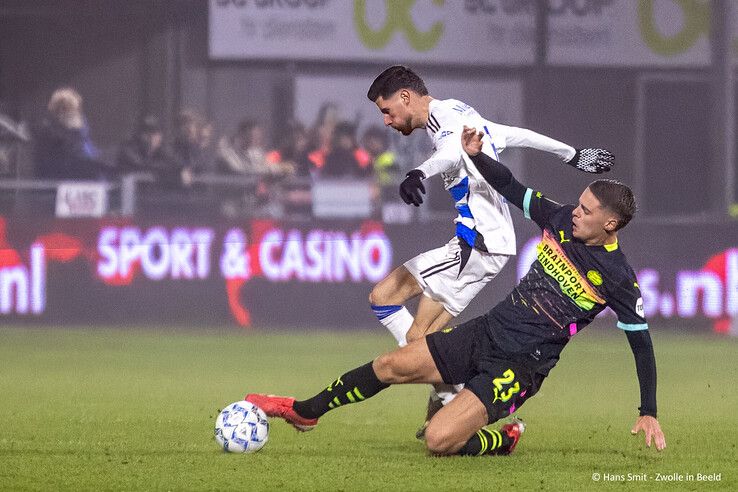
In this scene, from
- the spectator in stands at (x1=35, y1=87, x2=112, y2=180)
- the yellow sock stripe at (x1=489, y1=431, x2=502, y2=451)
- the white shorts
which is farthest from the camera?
the spectator in stands at (x1=35, y1=87, x2=112, y2=180)

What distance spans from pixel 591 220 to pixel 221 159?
999 cm

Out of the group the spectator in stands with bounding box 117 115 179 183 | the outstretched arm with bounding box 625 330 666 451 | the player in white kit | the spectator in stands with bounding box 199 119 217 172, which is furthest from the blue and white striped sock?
the spectator in stands with bounding box 199 119 217 172

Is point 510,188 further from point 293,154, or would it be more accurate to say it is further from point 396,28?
point 396,28

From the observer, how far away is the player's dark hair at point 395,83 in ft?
26.1

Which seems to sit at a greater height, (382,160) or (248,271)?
(382,160)

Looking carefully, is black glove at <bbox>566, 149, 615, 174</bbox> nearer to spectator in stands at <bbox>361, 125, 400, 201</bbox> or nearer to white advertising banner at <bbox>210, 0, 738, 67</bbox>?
spectator in stands at <bbox>361, 125, 400, 201</bbox>

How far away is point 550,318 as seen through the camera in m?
7.09

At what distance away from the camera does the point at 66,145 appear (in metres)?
16.2

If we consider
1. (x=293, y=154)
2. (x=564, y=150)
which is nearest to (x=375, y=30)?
(x=293, y=154)

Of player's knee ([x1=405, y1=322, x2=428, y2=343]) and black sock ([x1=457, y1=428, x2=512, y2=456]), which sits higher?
player's knee ([x1=405, y1=322, x2=428, y2=343])

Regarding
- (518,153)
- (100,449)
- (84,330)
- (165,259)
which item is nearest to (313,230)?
(165,259)

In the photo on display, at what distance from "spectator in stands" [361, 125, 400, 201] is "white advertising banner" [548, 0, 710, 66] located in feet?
11.5

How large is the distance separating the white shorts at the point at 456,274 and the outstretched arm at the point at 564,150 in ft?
2.04

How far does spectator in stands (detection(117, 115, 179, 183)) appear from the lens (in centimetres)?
1594
